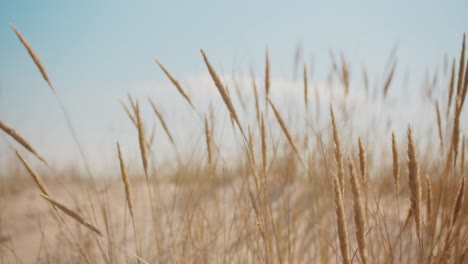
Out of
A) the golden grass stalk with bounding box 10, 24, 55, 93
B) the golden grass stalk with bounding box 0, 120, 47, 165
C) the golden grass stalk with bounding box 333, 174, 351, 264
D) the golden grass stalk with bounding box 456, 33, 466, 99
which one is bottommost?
the golden grass stalk with bounding box 333, 174, 351, 264

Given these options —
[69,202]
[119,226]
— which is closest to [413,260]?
[119,226]

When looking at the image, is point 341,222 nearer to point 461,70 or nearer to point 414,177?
point 414,177

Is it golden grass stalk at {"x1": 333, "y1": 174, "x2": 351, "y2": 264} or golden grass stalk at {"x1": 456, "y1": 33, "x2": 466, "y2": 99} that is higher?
golden grass stalk at {"x1": 456, "y1": 33, "x2": 466, "y2": 99}

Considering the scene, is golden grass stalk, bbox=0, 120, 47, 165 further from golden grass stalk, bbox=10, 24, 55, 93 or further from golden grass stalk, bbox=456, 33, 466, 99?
golden grass stalk, bbox=456, 33, 466, 99

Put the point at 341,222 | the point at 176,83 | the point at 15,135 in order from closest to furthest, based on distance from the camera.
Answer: the point at 341,222 → the point at 15,135 → the point at 176,83

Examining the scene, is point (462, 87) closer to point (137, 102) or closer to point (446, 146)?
point (446, 146)

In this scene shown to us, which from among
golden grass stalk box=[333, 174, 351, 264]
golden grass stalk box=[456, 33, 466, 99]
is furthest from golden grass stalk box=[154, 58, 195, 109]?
golden grass stalk box=[456, 33, 466, 99]

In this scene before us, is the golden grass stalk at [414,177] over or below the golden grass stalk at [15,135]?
below

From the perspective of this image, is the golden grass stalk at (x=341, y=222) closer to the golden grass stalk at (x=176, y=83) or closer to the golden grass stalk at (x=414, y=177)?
the golden grass stalk at (x=414, y=177)

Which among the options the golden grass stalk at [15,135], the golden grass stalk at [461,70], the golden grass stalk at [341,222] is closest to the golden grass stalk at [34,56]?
the golden grass stalk at [15,135]

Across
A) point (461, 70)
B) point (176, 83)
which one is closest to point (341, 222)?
point (176, 83)

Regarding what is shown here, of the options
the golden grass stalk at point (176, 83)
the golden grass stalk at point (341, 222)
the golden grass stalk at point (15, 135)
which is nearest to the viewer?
the golden grass stalk at point (341, 222)

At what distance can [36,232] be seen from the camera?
2.26 m

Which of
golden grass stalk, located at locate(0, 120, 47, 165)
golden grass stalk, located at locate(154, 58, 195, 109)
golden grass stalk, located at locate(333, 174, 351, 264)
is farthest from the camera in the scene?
golden grass stalk, located at locate(154, 58, 195, 109)
